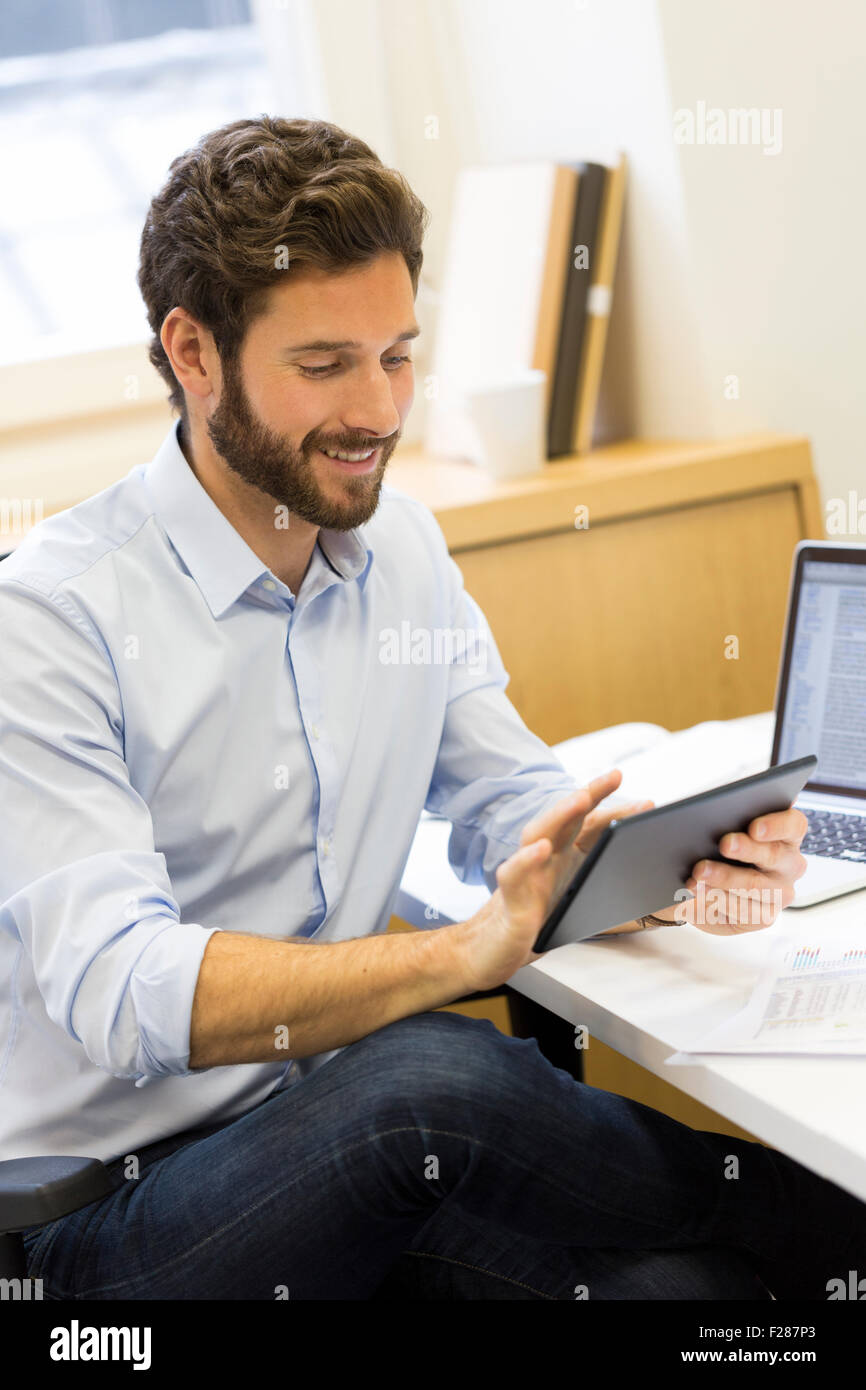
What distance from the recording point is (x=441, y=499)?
6.19 feet

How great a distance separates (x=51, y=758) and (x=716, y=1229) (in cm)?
59

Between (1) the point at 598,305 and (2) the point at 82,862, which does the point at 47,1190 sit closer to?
(2) the point at 82,862

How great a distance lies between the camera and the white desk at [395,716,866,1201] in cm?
83

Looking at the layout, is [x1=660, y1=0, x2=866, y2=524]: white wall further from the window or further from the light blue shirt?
the window

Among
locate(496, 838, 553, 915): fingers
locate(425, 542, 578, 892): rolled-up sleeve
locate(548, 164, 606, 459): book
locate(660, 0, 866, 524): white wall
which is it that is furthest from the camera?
locate(548, 164, 606, 459): book

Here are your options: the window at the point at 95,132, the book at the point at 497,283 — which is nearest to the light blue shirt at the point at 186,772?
the book at the point at 497,283

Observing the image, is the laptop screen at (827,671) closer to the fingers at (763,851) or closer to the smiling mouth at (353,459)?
the fingers at (763,851)

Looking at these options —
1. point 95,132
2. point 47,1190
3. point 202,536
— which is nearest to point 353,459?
point 202,536

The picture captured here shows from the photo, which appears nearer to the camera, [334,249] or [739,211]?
[334,249]

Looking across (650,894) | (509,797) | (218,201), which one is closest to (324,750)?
(509,797)

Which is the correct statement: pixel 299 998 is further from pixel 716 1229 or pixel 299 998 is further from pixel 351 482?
pixel 351 482

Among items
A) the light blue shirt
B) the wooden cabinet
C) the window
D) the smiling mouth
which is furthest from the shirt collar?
the window

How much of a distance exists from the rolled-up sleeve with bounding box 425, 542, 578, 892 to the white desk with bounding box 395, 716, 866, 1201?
2.1 inches

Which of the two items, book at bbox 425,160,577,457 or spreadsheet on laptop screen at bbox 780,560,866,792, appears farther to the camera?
book at bbox 425,160,577,457
